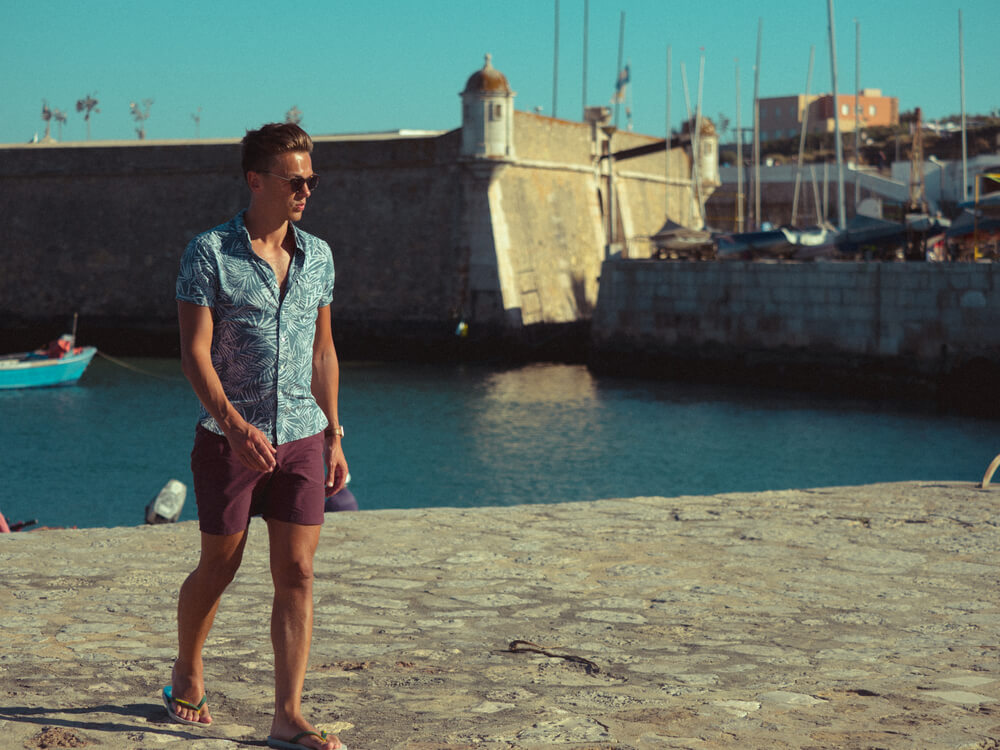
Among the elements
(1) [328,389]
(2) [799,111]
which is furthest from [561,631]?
(2) [799,111]

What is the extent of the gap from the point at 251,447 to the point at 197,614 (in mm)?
569

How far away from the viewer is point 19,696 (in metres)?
3.44

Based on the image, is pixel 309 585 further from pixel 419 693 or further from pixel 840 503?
pixel 840 503

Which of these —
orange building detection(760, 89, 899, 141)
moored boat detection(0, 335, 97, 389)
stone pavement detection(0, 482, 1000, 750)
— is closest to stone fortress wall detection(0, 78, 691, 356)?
moored boat detection(0, 335, 97, 389)

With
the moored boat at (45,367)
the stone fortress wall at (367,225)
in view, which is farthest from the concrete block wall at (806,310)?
the moored boat at (45,367)

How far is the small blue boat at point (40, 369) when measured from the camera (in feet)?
89.5

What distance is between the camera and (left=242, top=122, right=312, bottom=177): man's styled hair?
3.22 m

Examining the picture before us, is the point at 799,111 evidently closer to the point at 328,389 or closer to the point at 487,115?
the point at 487,115

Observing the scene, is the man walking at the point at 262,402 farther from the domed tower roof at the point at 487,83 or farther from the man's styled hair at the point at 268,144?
the domed tower roof at the point at 487,83

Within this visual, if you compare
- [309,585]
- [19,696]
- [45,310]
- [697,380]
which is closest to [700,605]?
[309,585]

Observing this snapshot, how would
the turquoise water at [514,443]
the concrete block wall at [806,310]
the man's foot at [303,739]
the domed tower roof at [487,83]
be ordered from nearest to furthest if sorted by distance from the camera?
the man's foot at [303,739] < the turquoise water at [514,443] < the concrete block wall at [806,310] < the domed tower roof at [487,83]

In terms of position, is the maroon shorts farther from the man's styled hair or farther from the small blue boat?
the small blue boat

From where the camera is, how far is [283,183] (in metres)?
3.23

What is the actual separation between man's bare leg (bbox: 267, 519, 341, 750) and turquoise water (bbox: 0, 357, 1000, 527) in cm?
1273
